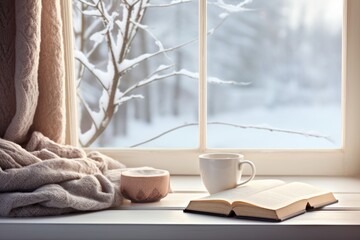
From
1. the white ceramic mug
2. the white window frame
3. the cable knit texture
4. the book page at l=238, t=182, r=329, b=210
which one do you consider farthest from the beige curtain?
the book page at l=238, t=182, r=329, b=210

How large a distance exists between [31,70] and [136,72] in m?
0.35

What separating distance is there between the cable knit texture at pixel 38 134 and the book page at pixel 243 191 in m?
0.22

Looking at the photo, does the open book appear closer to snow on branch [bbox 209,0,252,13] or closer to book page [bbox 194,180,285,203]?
book page [bbox 194,180,285,203]

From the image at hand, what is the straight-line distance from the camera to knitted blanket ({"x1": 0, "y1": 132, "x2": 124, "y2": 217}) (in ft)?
3.39

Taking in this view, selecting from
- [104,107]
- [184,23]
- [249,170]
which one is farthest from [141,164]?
[184,23]

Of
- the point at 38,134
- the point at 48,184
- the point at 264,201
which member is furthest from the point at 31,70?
the point at 264,201

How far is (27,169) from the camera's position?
3.52 ft

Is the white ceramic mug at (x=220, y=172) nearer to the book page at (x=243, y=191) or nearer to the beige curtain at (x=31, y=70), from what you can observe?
the book page at (x=243, y=191)

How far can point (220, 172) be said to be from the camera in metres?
1.15

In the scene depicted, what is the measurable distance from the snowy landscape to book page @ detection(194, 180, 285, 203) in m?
0.27

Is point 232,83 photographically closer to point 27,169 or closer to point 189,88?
point 189,88

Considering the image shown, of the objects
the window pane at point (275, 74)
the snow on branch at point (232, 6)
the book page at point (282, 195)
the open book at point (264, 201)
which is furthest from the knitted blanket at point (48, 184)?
the snow on branch at point (232, 6)

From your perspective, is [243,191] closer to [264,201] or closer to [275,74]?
[264,201]

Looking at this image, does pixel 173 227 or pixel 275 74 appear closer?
pixel 173 227
